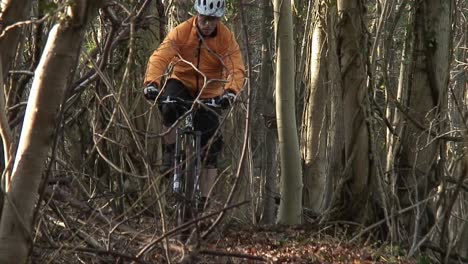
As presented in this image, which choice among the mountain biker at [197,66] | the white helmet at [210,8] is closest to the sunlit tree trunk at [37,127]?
the mountain biker at [197,66]

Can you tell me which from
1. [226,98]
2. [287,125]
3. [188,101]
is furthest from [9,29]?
[287,125]

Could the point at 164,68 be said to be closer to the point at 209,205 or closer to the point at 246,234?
the point at 246,234

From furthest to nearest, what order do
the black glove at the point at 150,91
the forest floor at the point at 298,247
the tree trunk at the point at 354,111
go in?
1. the tree trunk at the point at 354,111
2. the black glove at the point at 150,91
3. the forest floor at the point at 298,247

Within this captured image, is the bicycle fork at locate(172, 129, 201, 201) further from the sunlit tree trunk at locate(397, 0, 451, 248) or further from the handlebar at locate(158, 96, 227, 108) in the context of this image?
the sunlit tree trunk at locate(397, 0, 451, 248)

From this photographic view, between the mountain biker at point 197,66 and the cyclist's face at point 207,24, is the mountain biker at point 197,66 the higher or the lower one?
the lower one

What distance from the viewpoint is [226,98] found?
312 inches

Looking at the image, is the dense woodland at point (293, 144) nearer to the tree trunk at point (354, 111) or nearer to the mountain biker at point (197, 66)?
the tree trunk at point (354, 111)

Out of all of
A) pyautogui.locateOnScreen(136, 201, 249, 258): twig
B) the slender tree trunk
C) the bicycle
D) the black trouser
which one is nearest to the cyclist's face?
the black trouser

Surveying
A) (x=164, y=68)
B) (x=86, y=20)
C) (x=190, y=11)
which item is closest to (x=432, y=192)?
(x=164, y=68)

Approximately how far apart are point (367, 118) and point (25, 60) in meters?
3.03

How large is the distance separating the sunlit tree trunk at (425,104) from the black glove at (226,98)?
202cm

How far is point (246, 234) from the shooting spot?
827 cm

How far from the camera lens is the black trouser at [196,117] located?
320 inches

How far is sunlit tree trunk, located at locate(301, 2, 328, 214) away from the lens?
11711 millimetres
